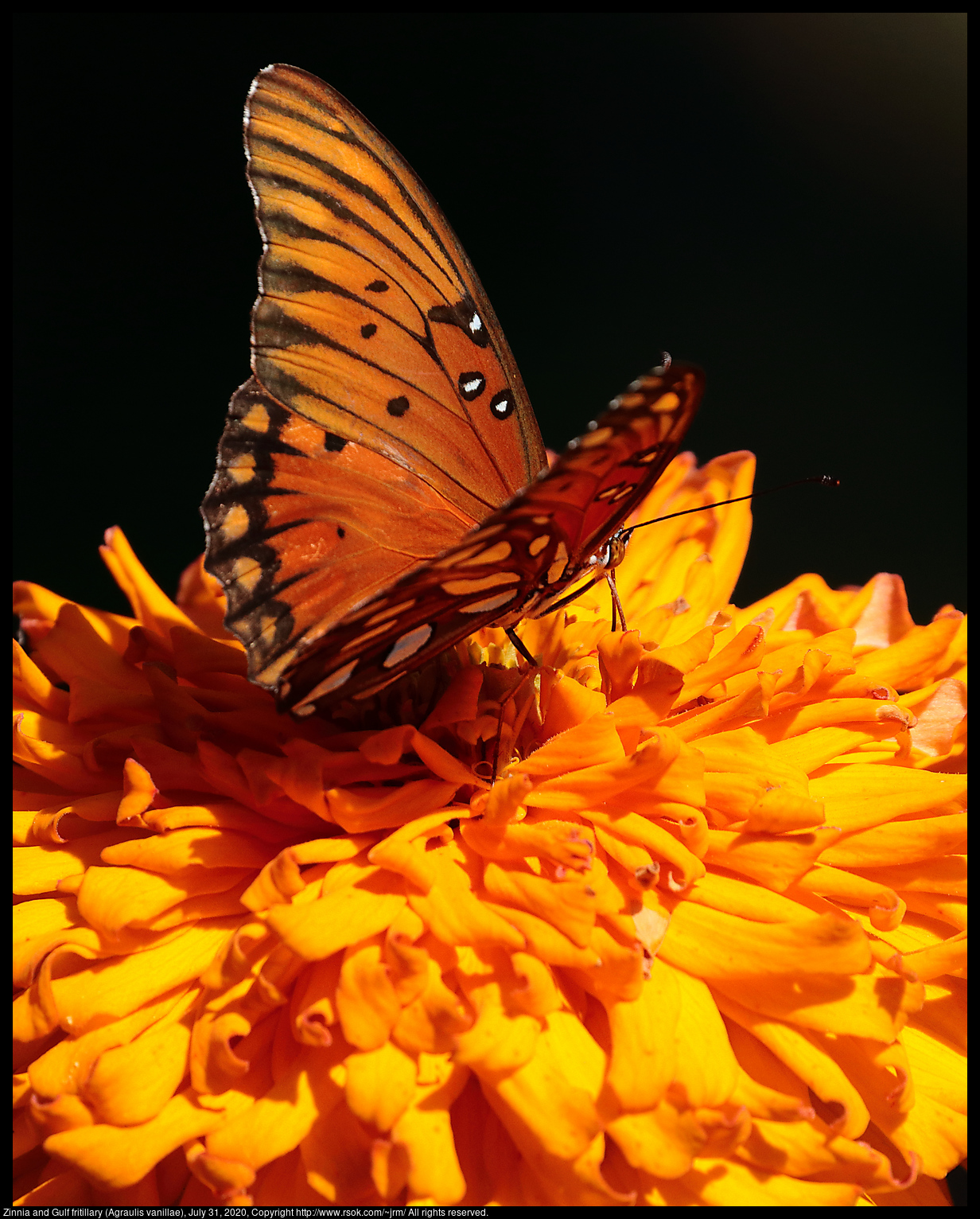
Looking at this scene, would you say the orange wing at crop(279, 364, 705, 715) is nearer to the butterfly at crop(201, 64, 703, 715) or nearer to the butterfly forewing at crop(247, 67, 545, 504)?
the butterfly at crop(201, 64, 703, 715)

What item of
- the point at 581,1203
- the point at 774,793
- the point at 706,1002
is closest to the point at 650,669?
the point at 774,793

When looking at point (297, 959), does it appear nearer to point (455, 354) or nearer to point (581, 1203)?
point (581, 1203)

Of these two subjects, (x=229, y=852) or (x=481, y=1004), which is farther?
(x=229, y=852)

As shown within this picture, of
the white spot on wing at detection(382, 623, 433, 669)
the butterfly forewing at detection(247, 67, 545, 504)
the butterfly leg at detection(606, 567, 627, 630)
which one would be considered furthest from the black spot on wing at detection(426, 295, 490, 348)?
the white spot on wing at detection(382, 623, 433, 669)

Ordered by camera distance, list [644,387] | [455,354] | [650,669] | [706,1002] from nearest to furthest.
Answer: [644,387] < [706,1002] < [650,669] < [455,354]

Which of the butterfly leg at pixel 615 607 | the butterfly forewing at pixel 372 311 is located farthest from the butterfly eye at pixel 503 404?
the butterfly leg at pixel 615 607
